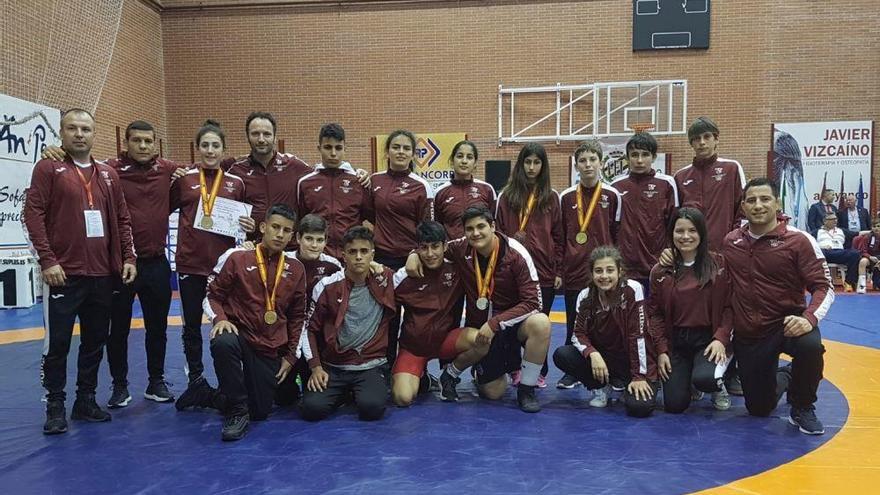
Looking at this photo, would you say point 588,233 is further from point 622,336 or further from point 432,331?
point 432,331

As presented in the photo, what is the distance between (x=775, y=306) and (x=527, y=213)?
5.90 ft

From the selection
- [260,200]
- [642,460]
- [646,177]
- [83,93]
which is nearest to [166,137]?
[83,93]

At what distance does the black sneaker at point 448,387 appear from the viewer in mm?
4285

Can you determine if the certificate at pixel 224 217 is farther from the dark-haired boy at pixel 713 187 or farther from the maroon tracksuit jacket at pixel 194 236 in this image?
the dark-haired boy at pixel 713 187

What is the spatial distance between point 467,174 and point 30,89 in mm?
8822

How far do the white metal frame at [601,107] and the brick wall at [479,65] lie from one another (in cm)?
31

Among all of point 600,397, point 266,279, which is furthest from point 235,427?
point 600,397

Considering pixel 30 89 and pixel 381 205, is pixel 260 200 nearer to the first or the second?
pixel 381 205

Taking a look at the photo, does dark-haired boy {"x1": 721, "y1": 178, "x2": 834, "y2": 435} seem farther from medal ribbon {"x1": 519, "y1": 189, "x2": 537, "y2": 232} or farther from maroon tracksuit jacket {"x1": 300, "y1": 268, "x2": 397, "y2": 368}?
maroon tracksuit jacket {"x1": 300, "y1": 268, "x2": 397, "y2": 368}

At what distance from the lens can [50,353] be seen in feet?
12.1

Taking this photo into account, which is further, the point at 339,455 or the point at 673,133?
the point at 673,133

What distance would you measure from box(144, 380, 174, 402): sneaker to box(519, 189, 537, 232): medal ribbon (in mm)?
2929

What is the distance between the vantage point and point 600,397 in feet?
13.6

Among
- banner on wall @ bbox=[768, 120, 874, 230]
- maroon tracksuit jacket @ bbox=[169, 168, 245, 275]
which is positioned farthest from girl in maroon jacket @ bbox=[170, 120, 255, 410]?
banner on wall @ bbox=[768, 120, 874, 230]
